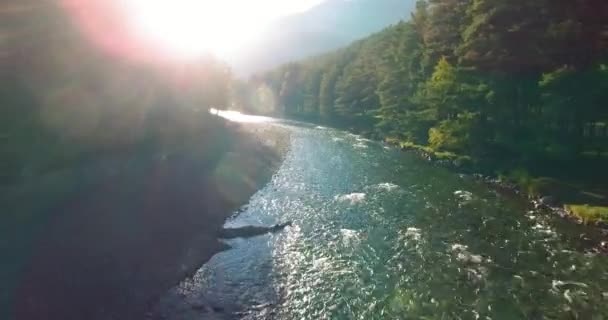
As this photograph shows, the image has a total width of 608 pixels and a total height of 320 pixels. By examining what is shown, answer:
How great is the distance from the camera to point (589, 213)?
3241 cm

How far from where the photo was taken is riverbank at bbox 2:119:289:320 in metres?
20.8

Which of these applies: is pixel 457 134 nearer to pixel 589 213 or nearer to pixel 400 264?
pixel 589 213

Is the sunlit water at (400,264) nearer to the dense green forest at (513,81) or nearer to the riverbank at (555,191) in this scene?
the riverbank at (555,191)

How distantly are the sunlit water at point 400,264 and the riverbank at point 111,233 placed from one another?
193cm

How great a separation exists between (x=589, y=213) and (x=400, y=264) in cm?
1601

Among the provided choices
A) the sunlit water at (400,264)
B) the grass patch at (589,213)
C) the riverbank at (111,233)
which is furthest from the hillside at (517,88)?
the riverbank at (111,233)

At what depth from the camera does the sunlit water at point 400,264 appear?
2128cm

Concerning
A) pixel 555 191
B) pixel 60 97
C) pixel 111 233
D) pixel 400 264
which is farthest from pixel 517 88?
pixel 60 97

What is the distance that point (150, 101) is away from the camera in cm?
5553

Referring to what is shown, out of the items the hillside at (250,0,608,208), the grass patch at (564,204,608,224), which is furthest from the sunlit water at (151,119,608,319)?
the hillside at (250,0,608,208)

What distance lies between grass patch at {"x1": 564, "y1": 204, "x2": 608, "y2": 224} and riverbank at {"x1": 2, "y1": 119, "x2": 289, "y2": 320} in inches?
993

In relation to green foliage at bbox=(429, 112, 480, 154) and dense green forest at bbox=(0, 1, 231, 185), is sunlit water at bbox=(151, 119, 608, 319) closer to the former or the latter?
green foliage at bbox=(429, 112, 480, 154)

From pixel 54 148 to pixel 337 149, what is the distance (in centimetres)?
4313

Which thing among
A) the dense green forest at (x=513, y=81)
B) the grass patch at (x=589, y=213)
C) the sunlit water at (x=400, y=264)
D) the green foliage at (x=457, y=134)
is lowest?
the sunlit water at (x=400, y=264)
